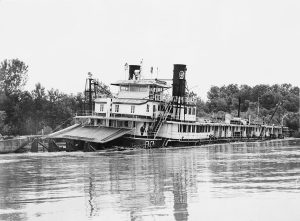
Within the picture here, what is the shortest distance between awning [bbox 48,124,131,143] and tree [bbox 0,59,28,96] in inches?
1102

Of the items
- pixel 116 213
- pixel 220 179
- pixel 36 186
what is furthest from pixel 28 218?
pixel 220 179

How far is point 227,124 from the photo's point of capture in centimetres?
7081

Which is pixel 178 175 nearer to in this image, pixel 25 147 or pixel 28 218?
pixel 28 218

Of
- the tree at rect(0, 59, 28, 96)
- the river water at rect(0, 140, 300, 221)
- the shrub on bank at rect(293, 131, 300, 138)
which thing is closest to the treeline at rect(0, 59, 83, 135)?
the tree at rect(0, 59, 28, 96)

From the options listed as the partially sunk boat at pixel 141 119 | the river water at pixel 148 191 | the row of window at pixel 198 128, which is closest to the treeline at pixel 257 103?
the row of window at pixel 198 128

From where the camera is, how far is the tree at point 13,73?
78.3 metres

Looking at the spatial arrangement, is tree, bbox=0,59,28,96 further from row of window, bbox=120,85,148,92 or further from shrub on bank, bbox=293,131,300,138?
shrub on bank, bbox=293,131,300,138

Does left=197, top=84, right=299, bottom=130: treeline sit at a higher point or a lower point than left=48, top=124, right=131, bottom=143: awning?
higher

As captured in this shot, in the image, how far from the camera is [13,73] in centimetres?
7919

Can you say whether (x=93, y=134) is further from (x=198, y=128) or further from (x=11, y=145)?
(x=198, y=128)

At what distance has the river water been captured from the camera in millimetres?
→ 18000

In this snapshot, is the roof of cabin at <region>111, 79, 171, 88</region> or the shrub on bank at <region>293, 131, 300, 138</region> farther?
the shrub on bank at <region>293, 131, 300, 138</region>

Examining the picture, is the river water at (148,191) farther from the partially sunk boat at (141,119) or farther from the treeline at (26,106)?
the treeline at (26,106)

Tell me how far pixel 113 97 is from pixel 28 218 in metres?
41.0
